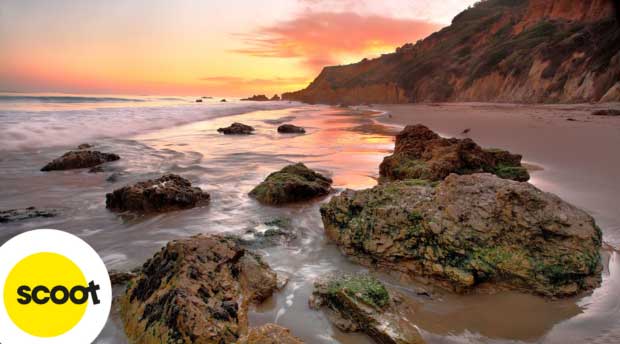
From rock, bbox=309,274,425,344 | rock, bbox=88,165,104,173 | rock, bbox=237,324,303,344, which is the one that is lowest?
rock, bbox=88,165,104,173

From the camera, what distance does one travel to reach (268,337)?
157 centimetres

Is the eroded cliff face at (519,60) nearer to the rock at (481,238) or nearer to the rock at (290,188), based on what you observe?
the rock at (481,238)

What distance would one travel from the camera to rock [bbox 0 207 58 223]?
3.79 metres

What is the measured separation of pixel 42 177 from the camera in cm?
577

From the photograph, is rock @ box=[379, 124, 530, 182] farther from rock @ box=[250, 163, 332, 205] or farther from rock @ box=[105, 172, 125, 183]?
rock @ box=[105, 172, 125, 183]

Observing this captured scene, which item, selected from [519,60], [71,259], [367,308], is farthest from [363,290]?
[519,60]

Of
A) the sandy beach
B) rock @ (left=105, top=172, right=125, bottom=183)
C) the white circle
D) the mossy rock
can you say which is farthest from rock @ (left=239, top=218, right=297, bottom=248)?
rock @ (left=105, top=172, right=125, bottom=183)

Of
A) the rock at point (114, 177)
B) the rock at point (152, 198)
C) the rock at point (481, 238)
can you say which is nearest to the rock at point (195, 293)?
the rock at point (481, 238)

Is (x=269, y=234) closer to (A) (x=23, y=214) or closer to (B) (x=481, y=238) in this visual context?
(B) (x=481, y=238)

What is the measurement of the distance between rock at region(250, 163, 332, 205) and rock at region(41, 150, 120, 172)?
3798 mm

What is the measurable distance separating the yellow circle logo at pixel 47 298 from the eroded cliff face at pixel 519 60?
1.96 m

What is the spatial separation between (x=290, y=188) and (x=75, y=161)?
442 cm

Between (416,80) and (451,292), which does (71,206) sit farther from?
(416,80)

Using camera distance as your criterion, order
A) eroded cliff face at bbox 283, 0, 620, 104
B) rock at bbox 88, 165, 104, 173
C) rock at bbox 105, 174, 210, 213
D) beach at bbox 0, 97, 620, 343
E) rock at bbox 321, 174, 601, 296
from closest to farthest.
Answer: beach at bbox 0, 97, 620, 343
rock at bbox 321, 174, 601, 296
rock at bbox 105, 174, 210, 213
rock at bbox 88, 165, 104, 173
eroded cliff face at bbox 283, 0, 620, 104
